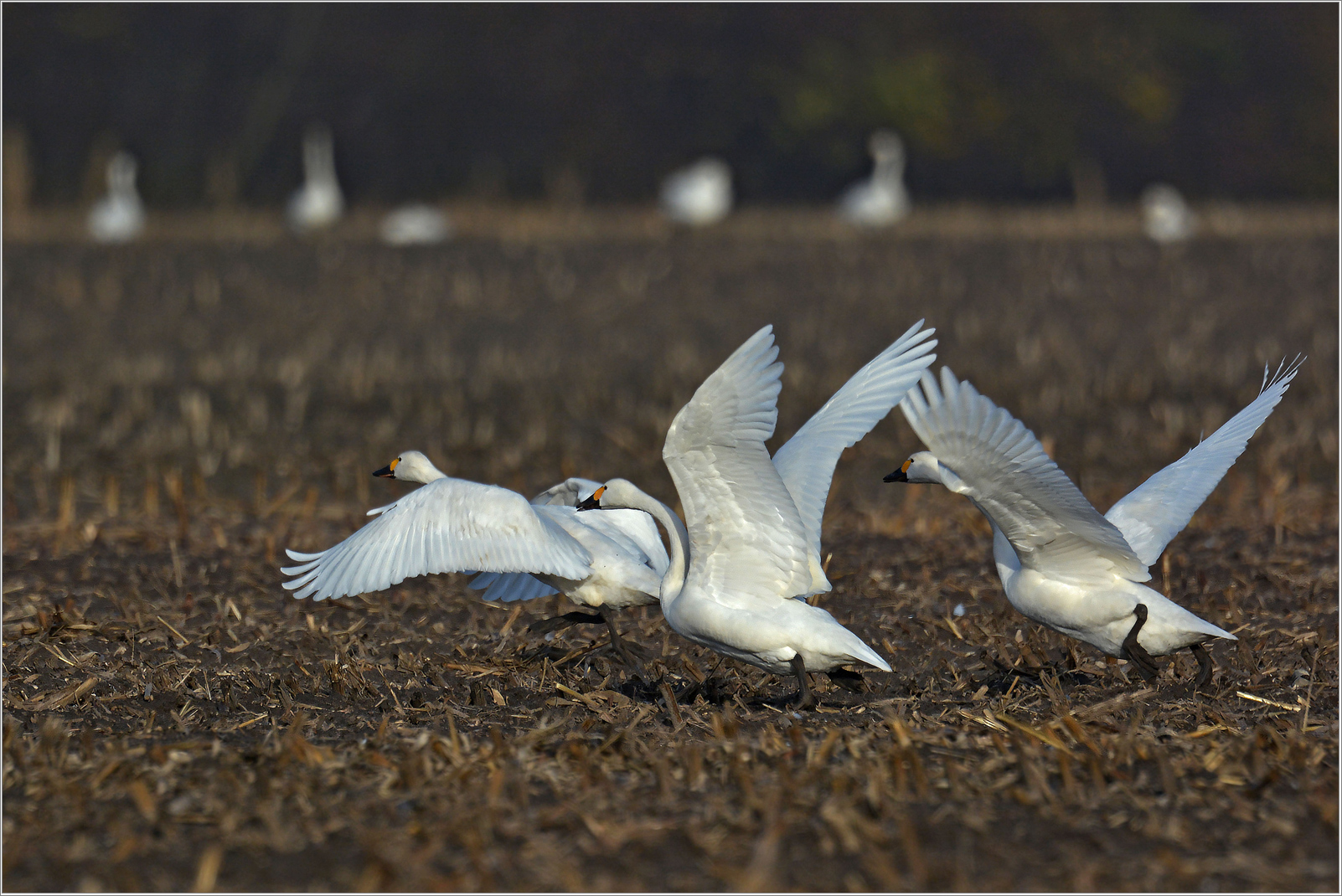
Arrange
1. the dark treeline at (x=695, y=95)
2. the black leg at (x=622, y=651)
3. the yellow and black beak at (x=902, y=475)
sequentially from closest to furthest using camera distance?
the yellow and black beak at (x=902, y=475), the black leg at (x=622, y=651), the dark treeline at (x=695, y=95)

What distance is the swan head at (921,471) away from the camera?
18.3 feet

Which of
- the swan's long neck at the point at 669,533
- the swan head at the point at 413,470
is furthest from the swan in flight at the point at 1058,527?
the swan head at the point at 413,470

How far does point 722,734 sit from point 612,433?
7.77 metres

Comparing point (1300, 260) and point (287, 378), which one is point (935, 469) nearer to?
point (287, 378)

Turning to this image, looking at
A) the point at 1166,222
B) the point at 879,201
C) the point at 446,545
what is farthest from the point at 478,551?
the point at 879,201

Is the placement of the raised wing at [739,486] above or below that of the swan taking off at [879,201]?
below

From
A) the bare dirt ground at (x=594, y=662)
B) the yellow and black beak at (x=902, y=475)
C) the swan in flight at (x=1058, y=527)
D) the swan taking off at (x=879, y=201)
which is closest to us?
the bare dirt ground at (x=594, y=662)

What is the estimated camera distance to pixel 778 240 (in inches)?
786

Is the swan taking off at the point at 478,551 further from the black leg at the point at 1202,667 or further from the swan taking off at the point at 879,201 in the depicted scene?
the swan taking off at the point at 879,201

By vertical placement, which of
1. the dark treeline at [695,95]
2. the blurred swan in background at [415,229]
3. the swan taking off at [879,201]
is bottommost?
the blurred swan in background at [415,229]

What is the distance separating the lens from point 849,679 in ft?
19.3

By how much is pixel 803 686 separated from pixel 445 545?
4.51 feet

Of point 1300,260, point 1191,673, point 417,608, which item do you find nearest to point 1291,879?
point 1191,673

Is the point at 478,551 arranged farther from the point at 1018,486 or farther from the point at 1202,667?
the point at 1202,667
